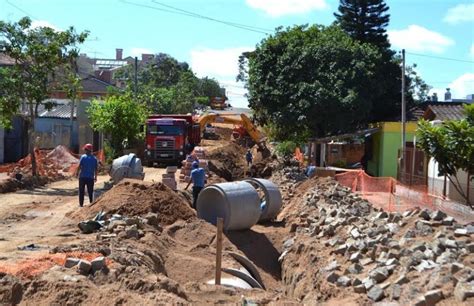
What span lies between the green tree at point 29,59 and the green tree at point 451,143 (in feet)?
45.5

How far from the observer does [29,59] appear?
84.9 ft

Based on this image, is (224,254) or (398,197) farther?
(398,197)

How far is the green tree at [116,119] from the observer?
37812 mm

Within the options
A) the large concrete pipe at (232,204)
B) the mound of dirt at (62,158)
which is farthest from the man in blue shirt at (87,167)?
the mound of dirt at (62,158)

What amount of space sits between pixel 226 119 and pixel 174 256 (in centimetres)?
3295

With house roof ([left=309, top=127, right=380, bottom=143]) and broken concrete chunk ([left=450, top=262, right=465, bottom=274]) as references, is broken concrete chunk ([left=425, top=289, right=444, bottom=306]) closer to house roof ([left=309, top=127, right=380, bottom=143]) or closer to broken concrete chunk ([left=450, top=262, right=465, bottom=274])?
broken concrete chunk ([left=450, top=262, right=465, bottom=274])

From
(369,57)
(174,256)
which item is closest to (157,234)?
(174,256)

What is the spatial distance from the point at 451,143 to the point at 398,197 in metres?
2.56

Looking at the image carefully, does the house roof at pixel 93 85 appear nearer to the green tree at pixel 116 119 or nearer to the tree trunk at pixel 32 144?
the green tree at pixel 116 119

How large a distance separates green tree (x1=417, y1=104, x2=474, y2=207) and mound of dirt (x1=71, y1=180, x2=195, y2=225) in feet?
24.0

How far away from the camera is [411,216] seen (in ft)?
42.4

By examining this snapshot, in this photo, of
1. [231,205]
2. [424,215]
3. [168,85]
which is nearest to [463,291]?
[424,215]

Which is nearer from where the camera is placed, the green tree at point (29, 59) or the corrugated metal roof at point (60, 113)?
the green tree at point (29, 59)

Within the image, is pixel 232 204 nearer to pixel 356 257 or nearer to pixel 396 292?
pixel 356 257
